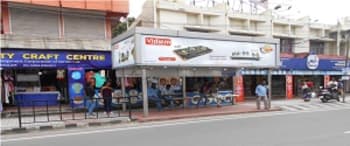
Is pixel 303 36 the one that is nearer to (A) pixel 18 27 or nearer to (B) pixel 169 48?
(B) pixel 169 48

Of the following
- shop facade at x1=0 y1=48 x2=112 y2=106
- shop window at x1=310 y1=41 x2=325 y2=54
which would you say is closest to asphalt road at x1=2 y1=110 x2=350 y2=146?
shop facade at x1=0 y1=48 x2=112 y2=106

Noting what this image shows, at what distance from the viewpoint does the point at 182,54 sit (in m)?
15.2

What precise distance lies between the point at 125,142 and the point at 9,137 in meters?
4.26

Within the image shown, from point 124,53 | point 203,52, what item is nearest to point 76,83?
point 124,53

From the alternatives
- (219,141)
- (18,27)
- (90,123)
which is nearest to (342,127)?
(219,141)

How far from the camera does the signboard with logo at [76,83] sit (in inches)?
671

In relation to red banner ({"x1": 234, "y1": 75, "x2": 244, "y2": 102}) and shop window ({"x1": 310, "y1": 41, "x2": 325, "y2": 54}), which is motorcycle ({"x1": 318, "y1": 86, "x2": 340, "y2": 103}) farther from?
shop window ({"x1": 310, "y1": 41, "x2": 325, "y2": 54})

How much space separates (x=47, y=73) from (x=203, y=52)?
28.9 feet

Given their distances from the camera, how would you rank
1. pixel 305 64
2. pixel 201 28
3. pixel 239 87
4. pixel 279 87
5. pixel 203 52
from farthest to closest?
pixel 279 87, pixel 305 64, pixel 201 28, pixel 239 87, pixel 203 52

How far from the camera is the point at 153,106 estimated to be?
1908cm

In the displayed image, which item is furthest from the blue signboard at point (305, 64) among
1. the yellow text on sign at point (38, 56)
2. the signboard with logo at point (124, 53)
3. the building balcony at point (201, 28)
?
the yellow text on sign at point (38, 56)

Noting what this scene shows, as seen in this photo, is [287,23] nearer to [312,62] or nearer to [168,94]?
[312,62]

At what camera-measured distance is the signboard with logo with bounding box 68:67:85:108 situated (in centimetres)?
1703

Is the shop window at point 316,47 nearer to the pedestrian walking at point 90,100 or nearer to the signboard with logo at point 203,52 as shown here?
the signboard with logo at point 203,52
